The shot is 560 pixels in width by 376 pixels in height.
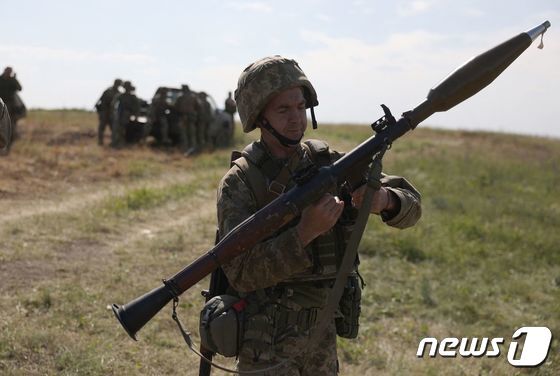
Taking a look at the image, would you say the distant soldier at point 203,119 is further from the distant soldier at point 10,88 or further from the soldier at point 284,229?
the soldier at point 284,229

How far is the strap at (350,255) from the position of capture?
9.09 feet

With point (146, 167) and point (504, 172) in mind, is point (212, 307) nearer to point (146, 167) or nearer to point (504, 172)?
point (146, 167)

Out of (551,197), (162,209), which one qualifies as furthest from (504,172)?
(162,209)

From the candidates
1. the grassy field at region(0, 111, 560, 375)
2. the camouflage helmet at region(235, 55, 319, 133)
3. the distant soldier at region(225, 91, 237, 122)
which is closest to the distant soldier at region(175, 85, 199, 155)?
the distant soldier at region(225, 91, 237, 122)

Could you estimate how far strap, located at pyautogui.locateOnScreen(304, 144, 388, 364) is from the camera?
2.77m

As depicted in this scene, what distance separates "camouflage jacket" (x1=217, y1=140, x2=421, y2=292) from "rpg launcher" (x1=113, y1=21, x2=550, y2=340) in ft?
0.18

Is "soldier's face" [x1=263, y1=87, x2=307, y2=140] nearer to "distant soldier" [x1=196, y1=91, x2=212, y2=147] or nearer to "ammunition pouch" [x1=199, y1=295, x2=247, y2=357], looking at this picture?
"ammunition pouch" [x1=199, y1=295, x2=247, y2=357]

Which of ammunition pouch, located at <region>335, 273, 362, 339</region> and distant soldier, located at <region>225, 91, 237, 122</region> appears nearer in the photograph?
ammunition pouch, located at <region>335, 273, 362, 339</region>

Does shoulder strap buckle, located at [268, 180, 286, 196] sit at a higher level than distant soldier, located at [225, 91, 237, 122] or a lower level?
lower

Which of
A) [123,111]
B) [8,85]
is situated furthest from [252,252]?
[123,111]

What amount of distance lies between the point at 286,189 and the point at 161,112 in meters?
17.3

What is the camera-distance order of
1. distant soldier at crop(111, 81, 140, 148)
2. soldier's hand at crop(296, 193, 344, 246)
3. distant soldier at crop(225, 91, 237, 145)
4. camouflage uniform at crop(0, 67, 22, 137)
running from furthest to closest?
distant soldier at crop(225, 91, 237, 145) < distant soldier at crop(111, 81, 140, 148) < camouflage uniform at crop(0, 67, 22, 137) < soldier's hand at crop(296, 193, 344, 246)

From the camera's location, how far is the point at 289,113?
2955 millimetres

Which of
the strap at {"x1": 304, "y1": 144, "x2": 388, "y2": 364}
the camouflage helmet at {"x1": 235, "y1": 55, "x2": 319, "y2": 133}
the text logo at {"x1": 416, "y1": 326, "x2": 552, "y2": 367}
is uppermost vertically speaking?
the camouflage helmet at {"x1": 235, "y1": 55, "x2": 319, "y2": 133}
